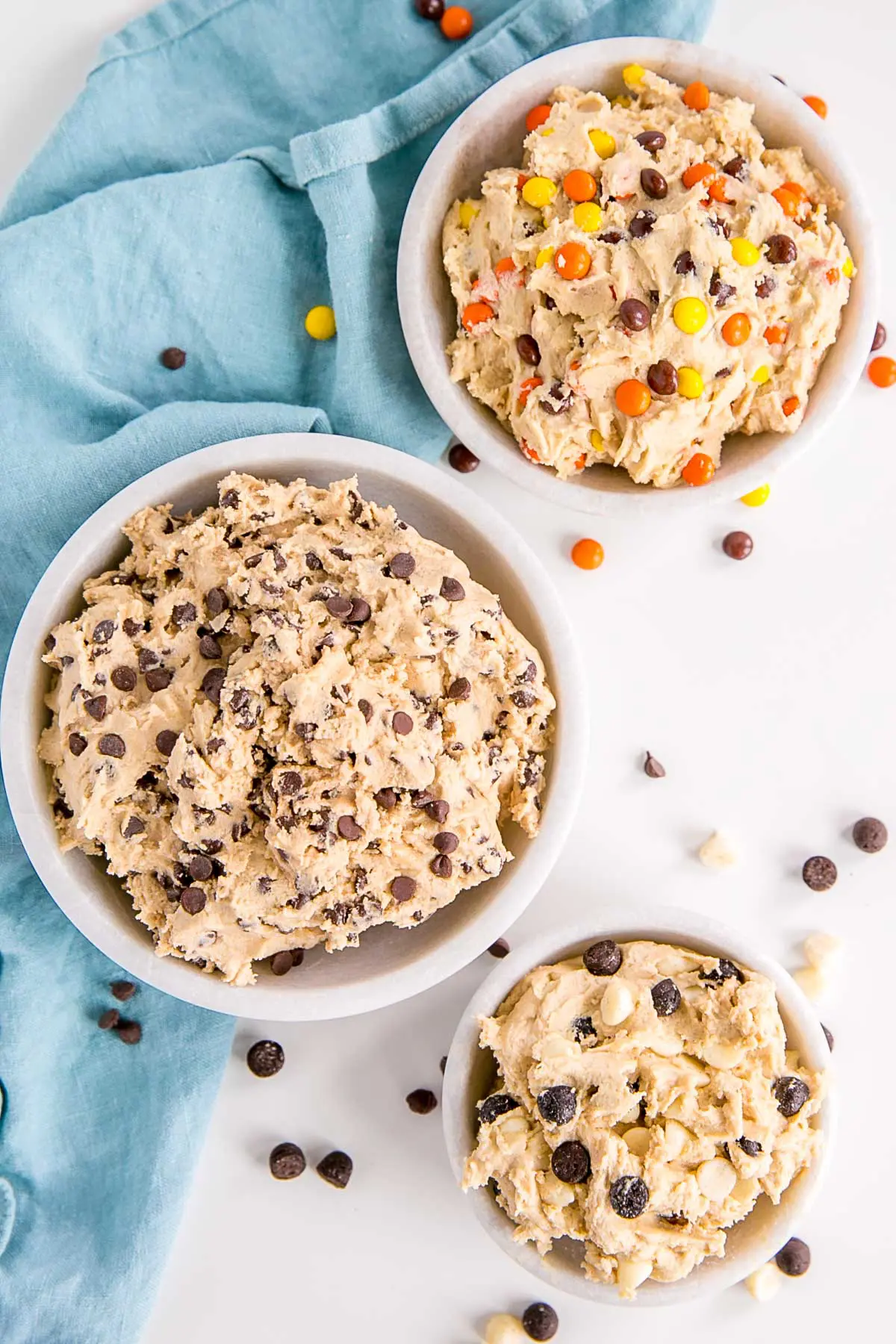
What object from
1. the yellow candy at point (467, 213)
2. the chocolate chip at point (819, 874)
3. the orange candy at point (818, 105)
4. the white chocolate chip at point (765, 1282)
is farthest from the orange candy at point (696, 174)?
the white chocolate chip at point (765, 1282)

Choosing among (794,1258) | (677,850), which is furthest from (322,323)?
(794,1258)

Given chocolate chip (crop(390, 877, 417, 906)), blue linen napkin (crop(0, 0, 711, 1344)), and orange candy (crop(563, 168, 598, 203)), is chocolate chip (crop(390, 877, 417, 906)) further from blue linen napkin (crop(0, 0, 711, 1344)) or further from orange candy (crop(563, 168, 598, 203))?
orange candy (crop(563, 168, 598, 203))

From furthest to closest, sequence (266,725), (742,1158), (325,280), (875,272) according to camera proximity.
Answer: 1. (325,280)
2. (875,272)
3. (742,1158)
4. (266,725)

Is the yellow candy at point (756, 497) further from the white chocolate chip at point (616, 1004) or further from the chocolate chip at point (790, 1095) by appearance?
the chocolate chip at point (790, 1095)

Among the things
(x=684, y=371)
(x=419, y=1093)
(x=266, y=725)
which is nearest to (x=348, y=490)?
(x=266, y=725)

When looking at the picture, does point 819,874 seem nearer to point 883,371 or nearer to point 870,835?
point 870,835

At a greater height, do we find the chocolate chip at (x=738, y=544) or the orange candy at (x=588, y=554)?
the orange candy at (x=588, y=554)

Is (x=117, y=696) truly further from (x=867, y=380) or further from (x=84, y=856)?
(x=867, y=380)
